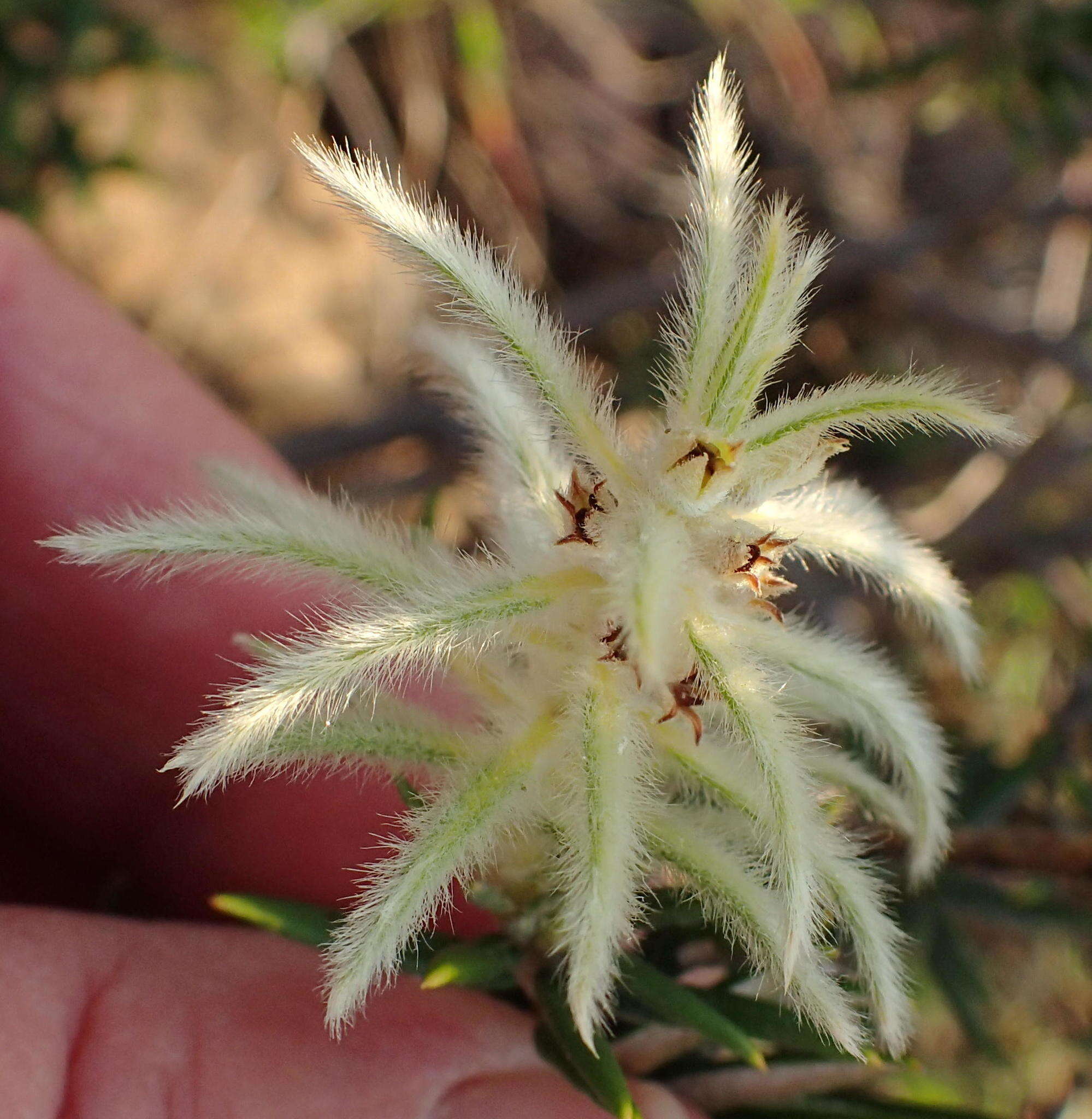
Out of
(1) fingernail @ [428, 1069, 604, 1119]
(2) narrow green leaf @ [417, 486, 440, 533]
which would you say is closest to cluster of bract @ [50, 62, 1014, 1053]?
(1) fingernail @ [428, 1069, 604, 1119]

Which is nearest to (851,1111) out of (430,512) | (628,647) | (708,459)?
(628,647)

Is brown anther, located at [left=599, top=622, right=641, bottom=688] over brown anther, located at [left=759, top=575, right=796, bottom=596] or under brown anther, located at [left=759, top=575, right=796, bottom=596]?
under

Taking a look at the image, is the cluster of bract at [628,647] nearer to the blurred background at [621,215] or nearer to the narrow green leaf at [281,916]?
the narrow green leaf at [281,916]

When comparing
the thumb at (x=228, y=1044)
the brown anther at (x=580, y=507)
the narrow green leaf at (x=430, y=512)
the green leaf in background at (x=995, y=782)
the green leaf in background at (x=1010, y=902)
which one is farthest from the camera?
the green leaf in background at (x=995, y=782)

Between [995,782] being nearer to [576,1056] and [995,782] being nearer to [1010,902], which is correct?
[1010,902]

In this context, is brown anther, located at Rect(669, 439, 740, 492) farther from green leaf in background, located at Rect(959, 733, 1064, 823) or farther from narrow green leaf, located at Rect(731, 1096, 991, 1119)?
green leaf in background, located at Rect(959, 733, 1064, 823)

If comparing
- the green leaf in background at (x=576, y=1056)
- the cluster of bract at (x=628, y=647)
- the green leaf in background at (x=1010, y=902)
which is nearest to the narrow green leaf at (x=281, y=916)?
the cluster of bract at (x=628, y=647)

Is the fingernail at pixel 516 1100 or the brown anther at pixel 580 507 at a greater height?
the brown anther at pixel 580 507
